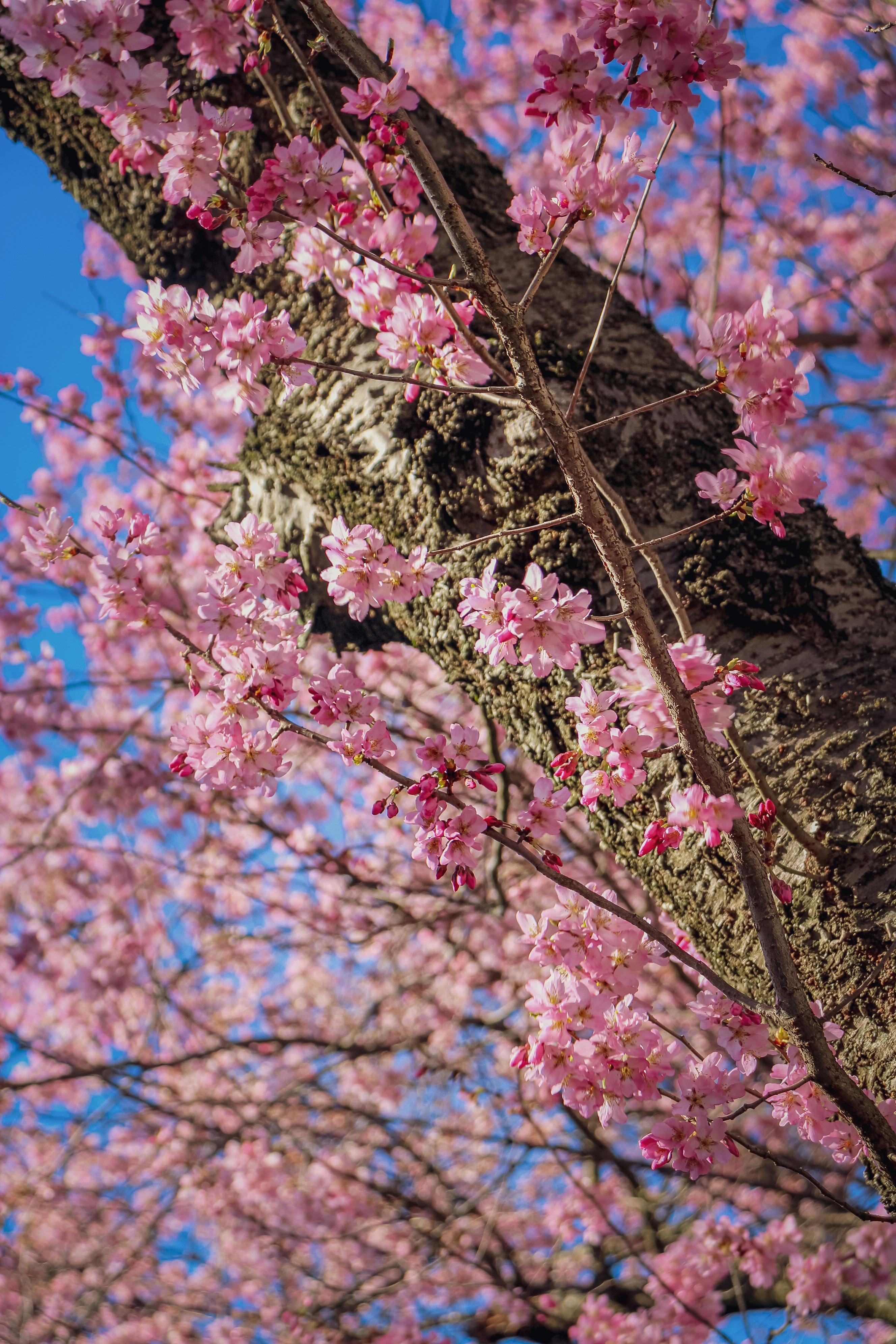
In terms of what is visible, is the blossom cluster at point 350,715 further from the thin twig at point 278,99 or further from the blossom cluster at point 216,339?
the thin twig at point 278,99

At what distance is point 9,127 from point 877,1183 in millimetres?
3682

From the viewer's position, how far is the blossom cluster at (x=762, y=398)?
1.17 meters

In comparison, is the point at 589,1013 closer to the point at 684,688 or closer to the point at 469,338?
the point at 684,688

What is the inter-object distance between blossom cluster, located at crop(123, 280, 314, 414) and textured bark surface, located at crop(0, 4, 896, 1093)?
1.43 feet

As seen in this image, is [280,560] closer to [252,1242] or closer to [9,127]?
[9,127]

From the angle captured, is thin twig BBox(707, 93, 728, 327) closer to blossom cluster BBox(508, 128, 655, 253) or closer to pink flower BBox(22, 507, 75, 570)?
blossom cluster BBox(508, 128, 655, 253)

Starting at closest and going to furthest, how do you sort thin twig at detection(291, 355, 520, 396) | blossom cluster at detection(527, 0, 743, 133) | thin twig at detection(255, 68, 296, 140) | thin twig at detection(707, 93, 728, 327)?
blossom cluster at detection(527, 0, 743, 133) → thin twig at detection(291, 355, 520, 396) → thin twig at detection(255, 68, 296, 140) → thin twig at detection(707, 93, 728, 327)

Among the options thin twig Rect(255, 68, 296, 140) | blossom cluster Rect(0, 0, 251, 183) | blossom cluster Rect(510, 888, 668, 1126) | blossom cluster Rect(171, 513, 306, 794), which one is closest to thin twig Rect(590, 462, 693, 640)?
blossom cluster Rect(510, 888, 668, 1126)

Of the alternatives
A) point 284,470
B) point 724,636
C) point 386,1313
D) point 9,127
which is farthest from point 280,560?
point 386,1313

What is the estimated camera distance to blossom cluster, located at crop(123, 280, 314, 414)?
133 cm

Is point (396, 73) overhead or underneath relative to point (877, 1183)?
overhead

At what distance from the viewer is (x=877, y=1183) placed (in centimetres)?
125

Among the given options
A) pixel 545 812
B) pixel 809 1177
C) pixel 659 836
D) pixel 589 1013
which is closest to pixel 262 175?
pixel 545 812

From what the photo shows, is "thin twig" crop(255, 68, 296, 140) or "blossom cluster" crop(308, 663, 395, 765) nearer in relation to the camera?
"blossom cluster" crop(308, 663, 395, 765)
